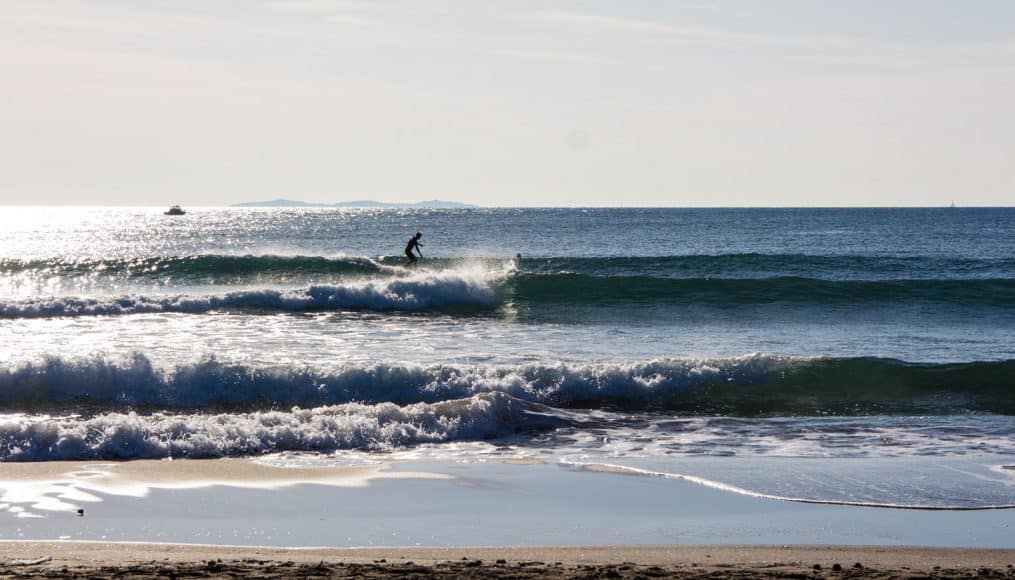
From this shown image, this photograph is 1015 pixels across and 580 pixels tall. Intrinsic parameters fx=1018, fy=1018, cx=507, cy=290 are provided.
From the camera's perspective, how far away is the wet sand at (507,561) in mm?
6512

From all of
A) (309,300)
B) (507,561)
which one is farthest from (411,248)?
(507,561)

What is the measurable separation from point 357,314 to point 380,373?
10665 millimetres

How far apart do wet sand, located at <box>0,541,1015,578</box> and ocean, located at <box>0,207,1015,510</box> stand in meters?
1.87

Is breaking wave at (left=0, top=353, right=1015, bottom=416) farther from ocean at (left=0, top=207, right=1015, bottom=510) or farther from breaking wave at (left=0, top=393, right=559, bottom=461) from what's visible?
breaking wave at (left=0, top=393, right=559, bottom=461)

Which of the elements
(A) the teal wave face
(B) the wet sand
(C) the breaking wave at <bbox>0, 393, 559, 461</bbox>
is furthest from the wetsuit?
(B) the wet sand

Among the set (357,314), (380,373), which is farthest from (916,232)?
(380,373)

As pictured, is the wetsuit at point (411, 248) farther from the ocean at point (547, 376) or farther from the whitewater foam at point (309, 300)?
the whitewater foam at point (309, 300)

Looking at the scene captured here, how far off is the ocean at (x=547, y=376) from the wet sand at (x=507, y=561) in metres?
1.87

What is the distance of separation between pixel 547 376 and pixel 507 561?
863 centimetres

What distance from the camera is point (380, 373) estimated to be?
→ 15.4 m

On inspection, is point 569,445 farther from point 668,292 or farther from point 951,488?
point 668,292

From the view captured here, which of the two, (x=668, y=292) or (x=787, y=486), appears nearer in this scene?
(x=787, y=486)

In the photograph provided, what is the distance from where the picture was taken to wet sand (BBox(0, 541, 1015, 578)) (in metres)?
6.51

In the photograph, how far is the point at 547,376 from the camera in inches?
613
